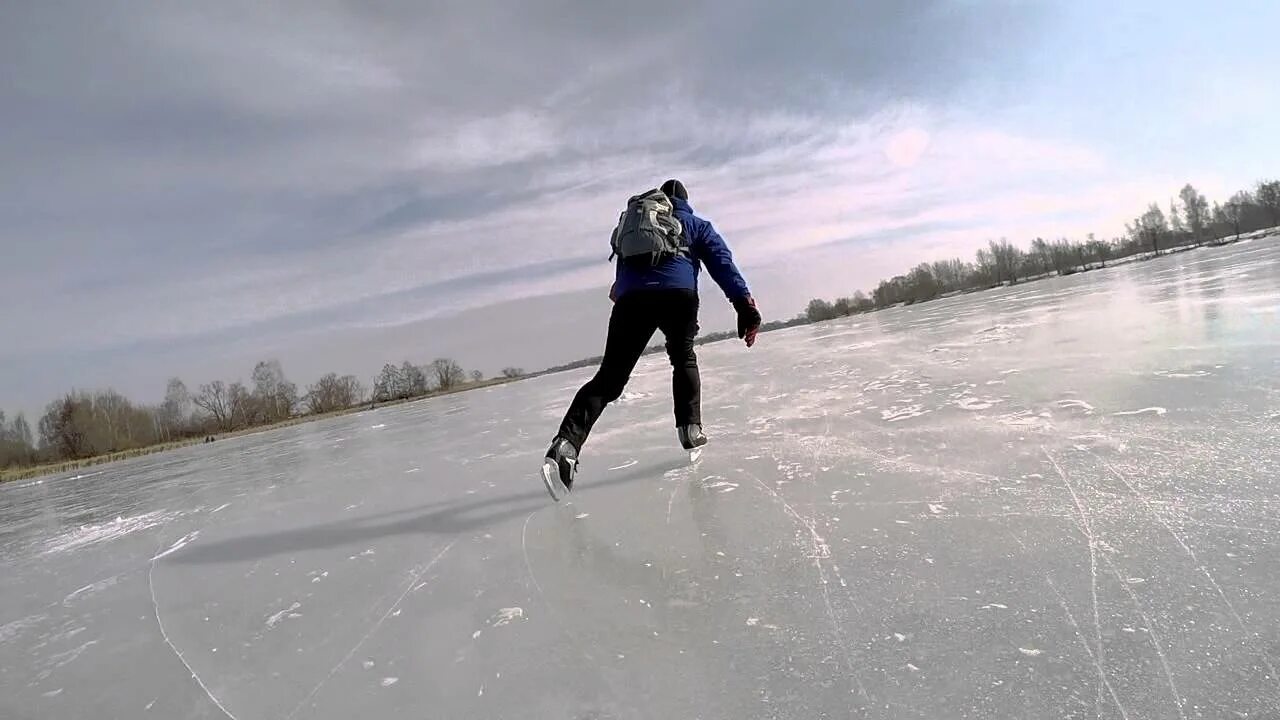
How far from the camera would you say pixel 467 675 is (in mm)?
1211

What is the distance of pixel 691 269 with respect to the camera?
2.89 meters

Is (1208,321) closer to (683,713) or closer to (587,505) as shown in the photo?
(587,505)

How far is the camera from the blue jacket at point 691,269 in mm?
2744

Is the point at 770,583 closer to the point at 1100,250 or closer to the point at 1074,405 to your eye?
the point at 1074,405

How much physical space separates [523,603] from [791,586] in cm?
72

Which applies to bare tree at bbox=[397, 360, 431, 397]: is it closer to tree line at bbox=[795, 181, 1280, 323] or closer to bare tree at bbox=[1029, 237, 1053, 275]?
tree line at bbox=[795, 181, 1280, 323]

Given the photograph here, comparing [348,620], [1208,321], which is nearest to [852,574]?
[348,620]

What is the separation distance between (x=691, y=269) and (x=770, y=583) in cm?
183

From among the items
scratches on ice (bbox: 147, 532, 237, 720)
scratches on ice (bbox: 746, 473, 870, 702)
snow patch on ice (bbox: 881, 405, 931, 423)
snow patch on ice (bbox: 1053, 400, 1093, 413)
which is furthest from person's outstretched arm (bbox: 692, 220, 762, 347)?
scratches on ice (bbox: 147, 532, 237, 720)

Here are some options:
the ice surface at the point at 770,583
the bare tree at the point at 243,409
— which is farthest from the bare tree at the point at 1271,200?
the bare tree at the point at 243,409

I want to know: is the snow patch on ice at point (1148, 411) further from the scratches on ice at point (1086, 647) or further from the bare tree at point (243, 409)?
the bare tree at point (243, 409)

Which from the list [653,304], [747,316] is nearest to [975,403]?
[747,316]

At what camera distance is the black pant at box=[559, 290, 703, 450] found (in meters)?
2.52

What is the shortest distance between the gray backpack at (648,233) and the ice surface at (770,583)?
1.07 m
